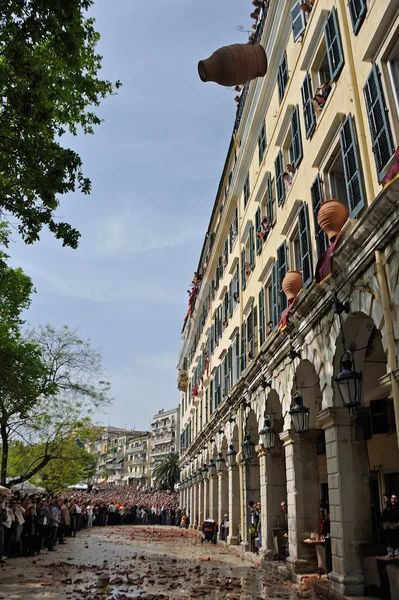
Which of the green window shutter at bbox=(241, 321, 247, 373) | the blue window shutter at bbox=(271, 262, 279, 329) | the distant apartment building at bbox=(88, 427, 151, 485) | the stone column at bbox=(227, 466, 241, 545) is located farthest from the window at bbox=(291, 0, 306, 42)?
the distant apartment building at bbox=(88, 427, 151, 485)

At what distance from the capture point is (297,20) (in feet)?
46.2

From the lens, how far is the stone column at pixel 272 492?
50.9ft

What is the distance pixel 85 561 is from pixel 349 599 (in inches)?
378

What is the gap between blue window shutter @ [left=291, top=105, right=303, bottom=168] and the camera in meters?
13.6

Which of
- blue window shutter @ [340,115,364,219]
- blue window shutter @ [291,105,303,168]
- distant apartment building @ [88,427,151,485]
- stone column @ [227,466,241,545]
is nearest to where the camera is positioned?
blue window shutter @ [340,115,364,219]

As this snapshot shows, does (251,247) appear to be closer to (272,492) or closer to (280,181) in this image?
(280,181)

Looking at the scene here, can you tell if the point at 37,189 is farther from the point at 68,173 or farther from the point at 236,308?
the point at 236,308

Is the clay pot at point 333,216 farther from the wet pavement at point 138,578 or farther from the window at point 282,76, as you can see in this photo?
the wet pavement at point 138,578

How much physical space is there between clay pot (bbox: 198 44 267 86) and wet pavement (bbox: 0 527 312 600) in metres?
8.52

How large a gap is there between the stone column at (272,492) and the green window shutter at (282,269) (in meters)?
4.24

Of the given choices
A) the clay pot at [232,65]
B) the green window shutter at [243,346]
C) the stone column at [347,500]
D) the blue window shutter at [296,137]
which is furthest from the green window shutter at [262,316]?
the clay pot at [232,65]

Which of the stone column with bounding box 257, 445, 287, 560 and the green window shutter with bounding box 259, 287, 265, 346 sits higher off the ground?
the green window shutter with bounding box 259, 287, 265, 346

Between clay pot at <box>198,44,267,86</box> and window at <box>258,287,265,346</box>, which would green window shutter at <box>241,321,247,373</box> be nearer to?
window at <box>258,287,265,346</box>

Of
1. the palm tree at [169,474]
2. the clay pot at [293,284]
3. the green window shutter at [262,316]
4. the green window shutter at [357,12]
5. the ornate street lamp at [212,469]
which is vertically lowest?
the ornate street lamp at [212,469]
